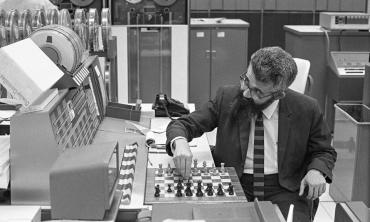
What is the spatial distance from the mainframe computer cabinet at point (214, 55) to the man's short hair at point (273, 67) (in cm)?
402

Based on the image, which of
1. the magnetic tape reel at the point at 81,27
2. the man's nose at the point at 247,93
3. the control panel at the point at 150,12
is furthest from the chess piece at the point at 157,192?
the control panel at the point at 150,12

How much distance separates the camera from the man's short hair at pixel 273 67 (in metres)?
2.34

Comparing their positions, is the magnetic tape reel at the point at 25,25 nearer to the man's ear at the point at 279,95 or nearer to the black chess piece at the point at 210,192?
the man's ear at the point at 279,95

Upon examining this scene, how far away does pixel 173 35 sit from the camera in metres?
6.13

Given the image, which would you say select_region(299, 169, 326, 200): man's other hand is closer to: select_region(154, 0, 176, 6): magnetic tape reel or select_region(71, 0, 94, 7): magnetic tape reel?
select_region(154, 0, 176, 6): magnetic tape reel

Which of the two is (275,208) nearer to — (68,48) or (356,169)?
(68,48)

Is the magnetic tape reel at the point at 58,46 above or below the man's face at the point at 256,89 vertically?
above

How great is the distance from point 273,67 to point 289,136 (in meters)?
0.37

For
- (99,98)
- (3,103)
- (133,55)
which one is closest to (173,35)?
(133,55)

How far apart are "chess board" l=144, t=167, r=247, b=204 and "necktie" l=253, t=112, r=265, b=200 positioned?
0.72 ft

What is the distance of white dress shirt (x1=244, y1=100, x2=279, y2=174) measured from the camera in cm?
252

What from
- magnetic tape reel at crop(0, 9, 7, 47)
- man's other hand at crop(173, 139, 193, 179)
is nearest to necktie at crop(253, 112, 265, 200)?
man's other hand at crop(173, 139, 193, 179)

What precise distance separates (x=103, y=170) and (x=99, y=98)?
177cm

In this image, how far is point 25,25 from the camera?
3.29m
